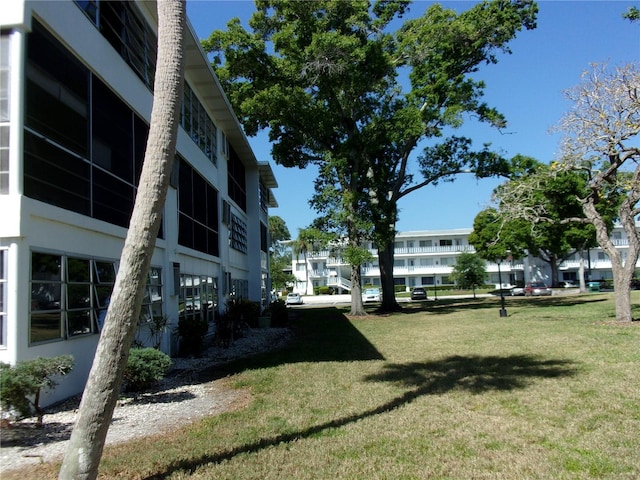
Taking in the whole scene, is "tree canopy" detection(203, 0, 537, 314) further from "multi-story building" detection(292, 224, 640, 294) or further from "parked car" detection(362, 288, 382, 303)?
"multi-story building" detection(292, 224, 640, 294)

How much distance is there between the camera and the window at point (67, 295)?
273 inches

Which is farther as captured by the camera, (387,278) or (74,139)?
(387,278)

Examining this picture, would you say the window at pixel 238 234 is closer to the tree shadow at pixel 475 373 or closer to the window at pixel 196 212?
the window at pixel 196 212

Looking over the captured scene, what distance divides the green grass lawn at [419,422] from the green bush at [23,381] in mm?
1141

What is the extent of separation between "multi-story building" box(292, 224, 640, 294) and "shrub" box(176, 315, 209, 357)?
5563 centimetres

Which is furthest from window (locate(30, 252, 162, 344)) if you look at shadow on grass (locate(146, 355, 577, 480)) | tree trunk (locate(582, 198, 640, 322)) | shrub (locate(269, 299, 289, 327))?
tree trunk (locate(582, 198, 640, 322))

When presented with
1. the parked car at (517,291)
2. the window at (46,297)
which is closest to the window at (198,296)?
the window at (46,297)

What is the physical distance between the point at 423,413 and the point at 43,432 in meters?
4.67

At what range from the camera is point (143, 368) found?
771 centimetres

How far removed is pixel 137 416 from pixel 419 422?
3777 millimetres

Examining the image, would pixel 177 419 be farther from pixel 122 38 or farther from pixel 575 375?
pixel 122 38

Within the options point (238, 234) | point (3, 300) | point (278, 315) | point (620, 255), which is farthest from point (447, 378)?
point (238, 234)

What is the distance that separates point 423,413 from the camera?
21.9 ft

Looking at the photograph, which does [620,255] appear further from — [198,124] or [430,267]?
[430,267]
